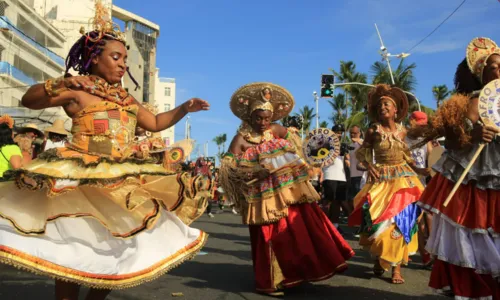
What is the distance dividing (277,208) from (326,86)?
18642 millimetres

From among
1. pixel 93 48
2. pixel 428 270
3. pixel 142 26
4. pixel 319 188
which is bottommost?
pixel 428 270

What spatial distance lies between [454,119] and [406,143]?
7.91 ft

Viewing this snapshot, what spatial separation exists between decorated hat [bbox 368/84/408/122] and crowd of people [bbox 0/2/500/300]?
54cm

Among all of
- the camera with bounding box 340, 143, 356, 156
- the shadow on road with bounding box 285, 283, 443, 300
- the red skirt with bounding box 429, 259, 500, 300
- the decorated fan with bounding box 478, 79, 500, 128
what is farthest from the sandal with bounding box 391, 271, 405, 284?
the camera with bounding box 340, 143, 356, 156

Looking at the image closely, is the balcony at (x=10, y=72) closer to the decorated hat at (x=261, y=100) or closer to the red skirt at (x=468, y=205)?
the decorated hat at (x=261, y=100)

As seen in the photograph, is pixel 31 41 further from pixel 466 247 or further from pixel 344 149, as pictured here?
pixel 466 247

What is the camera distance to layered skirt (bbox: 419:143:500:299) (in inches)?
146

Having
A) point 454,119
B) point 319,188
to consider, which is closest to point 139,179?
point 454,119

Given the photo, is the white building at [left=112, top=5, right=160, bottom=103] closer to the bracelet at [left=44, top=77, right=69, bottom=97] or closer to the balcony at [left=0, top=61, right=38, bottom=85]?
the balcony at [left=0, top=61, right=38, bottom=85]

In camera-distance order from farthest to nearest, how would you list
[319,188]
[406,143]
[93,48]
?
1. [319,188]
2. [406,143]
3. [93,48]

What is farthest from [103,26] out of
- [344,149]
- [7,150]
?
[344,149]

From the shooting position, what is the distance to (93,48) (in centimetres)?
362

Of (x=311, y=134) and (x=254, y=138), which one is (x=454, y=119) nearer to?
(x=254, y=138)

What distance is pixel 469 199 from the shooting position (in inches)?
A: 152
